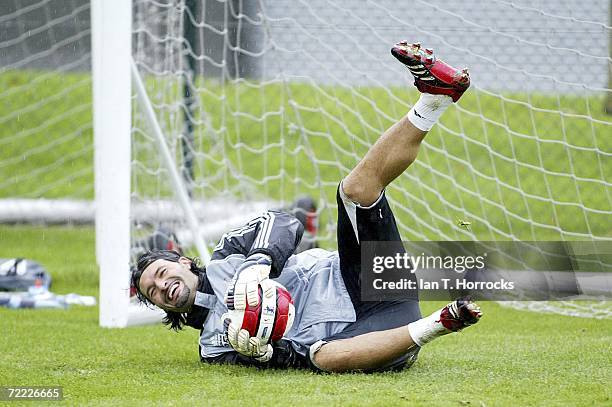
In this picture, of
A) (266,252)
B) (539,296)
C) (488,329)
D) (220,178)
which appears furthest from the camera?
(220,178)

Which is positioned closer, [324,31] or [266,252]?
[266,252]

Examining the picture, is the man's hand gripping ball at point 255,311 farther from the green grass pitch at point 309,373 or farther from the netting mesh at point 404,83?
the netting mesh at point 404,83

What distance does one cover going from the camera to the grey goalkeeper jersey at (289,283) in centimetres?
396

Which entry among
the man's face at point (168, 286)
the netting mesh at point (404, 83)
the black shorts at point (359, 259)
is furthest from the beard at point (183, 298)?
the netting mesh at point (404, 83)

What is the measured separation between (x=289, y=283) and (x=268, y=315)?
521mm

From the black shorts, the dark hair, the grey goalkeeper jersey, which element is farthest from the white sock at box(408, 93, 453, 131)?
the dark hair

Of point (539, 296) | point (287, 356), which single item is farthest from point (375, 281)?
point (539, 296)

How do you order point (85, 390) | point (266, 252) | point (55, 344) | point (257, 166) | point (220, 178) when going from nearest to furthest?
1. point (85, 390)
2. point (266, 252)
3. point (55, 344)
4. point (220, 178)
5. point (257, 166)

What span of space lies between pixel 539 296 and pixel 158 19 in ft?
10.7

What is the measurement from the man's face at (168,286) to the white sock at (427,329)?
3.37ft

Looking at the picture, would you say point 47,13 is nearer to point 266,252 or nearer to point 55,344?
point 55,344

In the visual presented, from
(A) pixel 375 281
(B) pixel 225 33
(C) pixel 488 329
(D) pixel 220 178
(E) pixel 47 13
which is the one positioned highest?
(E) pixel 47 13

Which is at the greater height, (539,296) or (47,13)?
(47,13)

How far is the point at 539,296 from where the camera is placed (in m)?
6.07
